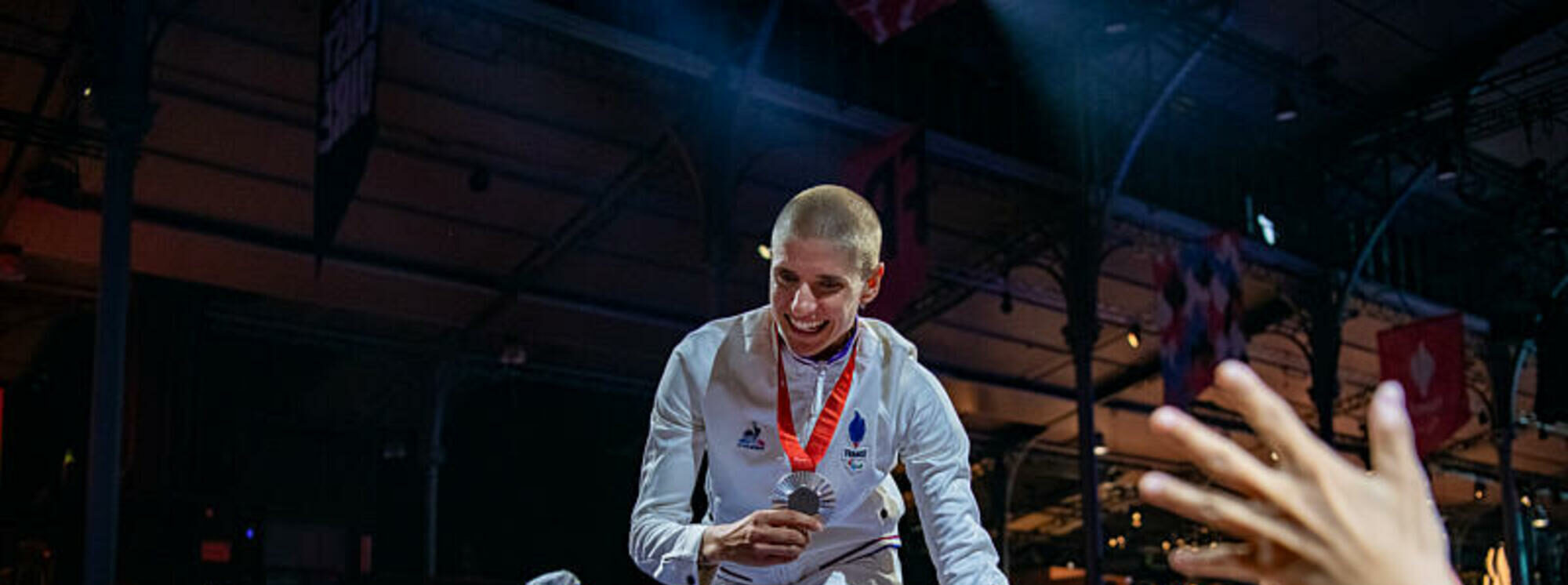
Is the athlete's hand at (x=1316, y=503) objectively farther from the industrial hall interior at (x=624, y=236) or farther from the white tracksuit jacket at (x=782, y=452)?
the industrial hall interior at (x=624, y=236)

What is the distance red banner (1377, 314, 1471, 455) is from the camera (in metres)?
17.6

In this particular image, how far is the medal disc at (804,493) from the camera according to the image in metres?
3.11

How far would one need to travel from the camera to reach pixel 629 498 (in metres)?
23.2

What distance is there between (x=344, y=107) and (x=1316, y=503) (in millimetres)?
8223

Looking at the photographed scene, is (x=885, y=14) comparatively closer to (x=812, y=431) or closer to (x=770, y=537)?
(x=812, y=431)

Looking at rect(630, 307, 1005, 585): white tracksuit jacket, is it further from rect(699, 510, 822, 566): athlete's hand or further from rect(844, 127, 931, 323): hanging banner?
rect(844, 127, 931, 323): hanging banner

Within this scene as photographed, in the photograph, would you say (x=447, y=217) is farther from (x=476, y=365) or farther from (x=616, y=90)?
(x=476, y=365)

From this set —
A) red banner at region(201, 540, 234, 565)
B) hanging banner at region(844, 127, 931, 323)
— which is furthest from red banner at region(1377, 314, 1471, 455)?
red banner at region(201, 540, 234, 565)

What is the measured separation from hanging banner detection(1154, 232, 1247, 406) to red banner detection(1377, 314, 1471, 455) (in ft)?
12.5

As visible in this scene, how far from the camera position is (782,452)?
3430 millimetres

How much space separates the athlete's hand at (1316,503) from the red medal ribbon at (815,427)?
207 cm

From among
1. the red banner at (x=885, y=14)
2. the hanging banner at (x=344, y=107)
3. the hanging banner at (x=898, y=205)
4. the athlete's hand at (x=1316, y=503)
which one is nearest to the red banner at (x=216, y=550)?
the hanging banner at (x=344, y=107)

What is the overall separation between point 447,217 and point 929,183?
5.32 metres

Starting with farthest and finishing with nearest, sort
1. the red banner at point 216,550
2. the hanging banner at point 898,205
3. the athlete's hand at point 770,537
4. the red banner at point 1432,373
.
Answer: the red banner at point 1432,373
the red banner at point 216,550
the hanging banner at point 898,205
the athlete's hand at point 770,537
